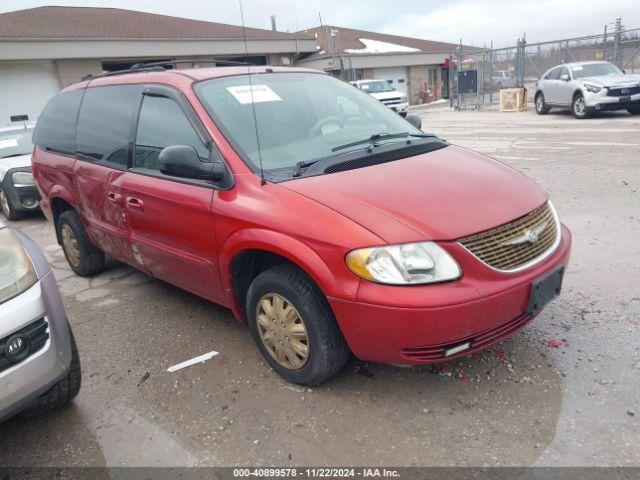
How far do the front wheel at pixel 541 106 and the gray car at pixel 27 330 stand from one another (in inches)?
667

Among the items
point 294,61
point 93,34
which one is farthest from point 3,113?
point 294,61

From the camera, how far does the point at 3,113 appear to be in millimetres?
18031

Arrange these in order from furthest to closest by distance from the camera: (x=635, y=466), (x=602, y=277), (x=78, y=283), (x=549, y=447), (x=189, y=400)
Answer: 1. (x=78, y=283)
2. (x=602, y=277)
3. (x=189, y=400)
4. (x=549, y=447)
5. (x=635, y=466)

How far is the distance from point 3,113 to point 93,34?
4837mm

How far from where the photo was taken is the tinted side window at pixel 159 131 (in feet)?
10.3

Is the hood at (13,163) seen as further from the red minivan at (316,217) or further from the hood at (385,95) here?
the hood at (385,95)

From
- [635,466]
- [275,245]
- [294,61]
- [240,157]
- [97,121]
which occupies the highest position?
[294,61]

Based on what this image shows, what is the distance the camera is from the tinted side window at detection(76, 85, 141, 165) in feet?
12.1

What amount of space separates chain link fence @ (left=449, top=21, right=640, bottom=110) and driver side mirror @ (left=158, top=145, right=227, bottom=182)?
19.9 metres

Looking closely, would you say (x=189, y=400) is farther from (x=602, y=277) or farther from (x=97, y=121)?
(x=602, y=277)

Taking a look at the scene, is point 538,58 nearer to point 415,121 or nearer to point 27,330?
point 415,121


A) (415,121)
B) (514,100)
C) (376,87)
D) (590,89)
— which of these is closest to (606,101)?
(590,89)

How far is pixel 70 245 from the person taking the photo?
491cm

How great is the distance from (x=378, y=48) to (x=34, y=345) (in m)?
33.2
